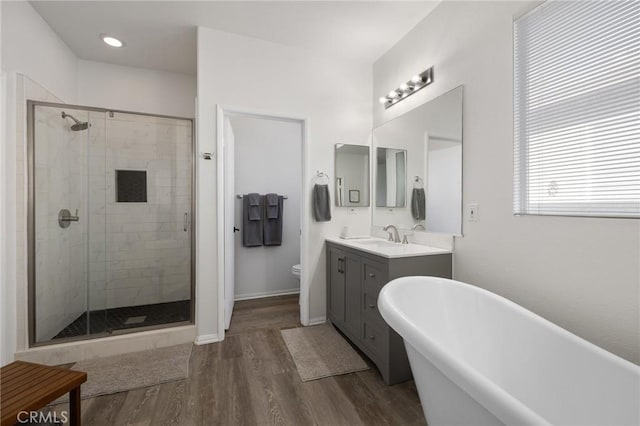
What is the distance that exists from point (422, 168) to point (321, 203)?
97 cm

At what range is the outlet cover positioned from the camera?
1763 mm

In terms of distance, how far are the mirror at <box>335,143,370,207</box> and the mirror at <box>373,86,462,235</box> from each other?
121mm

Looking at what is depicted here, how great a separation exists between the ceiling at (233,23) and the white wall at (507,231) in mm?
363

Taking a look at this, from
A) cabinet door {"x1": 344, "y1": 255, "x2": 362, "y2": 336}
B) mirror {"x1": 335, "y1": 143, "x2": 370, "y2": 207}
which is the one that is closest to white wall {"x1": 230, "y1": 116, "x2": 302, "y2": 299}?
mirror {"x1": 335, "y1": 143, "x2": 370, "y2": 207}

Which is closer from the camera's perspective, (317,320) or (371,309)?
(371,309)

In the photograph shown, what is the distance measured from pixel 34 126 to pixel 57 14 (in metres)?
0.93

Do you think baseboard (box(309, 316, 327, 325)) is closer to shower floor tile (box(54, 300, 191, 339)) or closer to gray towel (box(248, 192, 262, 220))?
shower floor tile (box(54, 300, 191, 339))

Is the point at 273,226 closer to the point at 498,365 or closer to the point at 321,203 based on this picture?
the point at 321,203

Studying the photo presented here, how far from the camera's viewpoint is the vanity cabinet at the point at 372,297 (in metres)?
1.75

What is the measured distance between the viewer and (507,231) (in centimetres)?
157

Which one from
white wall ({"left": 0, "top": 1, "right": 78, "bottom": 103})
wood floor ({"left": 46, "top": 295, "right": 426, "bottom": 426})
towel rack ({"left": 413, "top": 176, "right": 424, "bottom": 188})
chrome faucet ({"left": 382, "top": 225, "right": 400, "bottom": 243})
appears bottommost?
wood floor ({"left": 46, "top": 295, "right": 426, "bottom": 426})

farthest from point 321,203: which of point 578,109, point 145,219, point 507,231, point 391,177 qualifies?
point 578,109

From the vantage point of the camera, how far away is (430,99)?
84.5 inches

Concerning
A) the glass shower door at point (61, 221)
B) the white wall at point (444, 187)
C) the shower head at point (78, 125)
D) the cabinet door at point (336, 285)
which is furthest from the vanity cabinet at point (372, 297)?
the shower head at point (78, 125)
